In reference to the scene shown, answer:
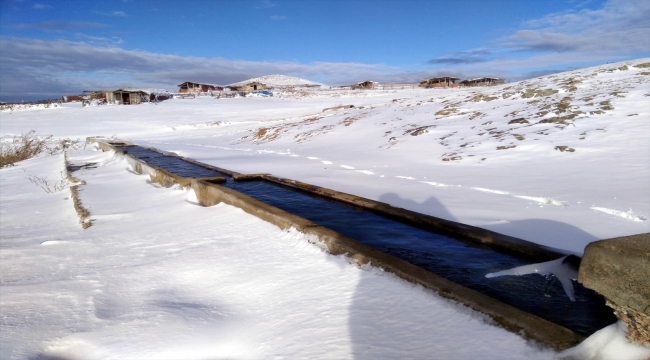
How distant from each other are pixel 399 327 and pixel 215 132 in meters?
22.4

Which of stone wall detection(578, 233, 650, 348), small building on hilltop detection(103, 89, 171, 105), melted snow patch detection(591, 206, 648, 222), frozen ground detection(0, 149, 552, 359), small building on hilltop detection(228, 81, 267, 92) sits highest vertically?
small building on hilltop detection(228, 81, 267, 92)

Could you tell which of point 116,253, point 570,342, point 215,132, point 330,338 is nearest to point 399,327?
point 330,338

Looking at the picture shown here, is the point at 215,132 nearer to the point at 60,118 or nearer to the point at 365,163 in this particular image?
the point at 365,163

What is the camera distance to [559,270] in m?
3.40

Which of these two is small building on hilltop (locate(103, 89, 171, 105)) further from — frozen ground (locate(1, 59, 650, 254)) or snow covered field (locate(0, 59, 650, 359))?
snow covered field (locate(0, 59, 650, 359))

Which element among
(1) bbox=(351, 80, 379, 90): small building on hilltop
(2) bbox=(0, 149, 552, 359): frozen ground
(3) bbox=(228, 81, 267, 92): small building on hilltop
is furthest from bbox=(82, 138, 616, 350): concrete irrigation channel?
(1) bbox=(351, 80, 379, 90): small building on hilltop

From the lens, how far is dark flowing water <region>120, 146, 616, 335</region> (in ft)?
9.58

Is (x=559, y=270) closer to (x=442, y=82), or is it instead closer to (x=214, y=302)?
(x=214, y=302)

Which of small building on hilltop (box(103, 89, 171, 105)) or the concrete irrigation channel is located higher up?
small building on hilltop (box(103, 89, 171, 105))

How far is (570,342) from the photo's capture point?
6.97ft

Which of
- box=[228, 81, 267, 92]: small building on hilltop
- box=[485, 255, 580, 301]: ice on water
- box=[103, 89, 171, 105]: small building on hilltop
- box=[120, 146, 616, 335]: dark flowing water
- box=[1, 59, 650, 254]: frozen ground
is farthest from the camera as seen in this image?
box=[228, 81, 267, 92]: small building on hilltop

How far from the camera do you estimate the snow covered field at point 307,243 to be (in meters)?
2.57

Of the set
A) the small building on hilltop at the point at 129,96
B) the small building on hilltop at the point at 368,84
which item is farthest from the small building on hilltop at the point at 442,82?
the small building on hilltop at the point at 129,96

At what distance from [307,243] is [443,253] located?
1396 millimetres
